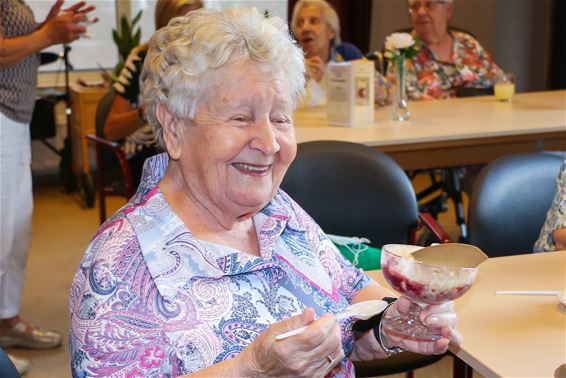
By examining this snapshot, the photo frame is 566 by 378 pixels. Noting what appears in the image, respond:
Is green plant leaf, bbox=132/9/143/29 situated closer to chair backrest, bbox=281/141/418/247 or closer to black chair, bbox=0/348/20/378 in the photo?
chair backrest, bbox=281/141/418/247

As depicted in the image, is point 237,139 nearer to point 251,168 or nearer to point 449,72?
point 251,168

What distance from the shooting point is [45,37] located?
10.2ft

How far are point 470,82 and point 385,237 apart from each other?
2.67 meters

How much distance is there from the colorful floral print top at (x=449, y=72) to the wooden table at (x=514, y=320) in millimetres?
2914

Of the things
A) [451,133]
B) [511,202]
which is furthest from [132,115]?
[511,202]

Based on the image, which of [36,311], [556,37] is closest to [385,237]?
[36,311]

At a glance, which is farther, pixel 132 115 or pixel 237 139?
pixel 132 115

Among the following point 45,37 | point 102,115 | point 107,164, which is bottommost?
point 107,164

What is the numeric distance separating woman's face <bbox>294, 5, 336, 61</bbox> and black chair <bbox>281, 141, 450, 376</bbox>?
84.8 inches

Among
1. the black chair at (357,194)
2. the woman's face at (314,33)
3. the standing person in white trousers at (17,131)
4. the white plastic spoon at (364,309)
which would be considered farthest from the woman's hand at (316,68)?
the white plastic spoon at (364,309)

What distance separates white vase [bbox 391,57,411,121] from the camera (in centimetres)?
383

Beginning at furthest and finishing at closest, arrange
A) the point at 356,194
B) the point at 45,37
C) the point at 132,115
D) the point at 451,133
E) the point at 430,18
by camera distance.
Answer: the point at 430,18 < the point at 132,115 < the point at 451,133 < the point at 45,37 < the point at 356,194

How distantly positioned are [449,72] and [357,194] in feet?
8.66

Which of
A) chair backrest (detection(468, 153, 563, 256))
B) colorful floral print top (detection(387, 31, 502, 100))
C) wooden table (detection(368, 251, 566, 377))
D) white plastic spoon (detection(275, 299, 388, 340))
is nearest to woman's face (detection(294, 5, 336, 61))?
colorful floral print top (detection(387, 31, 502, 100))
